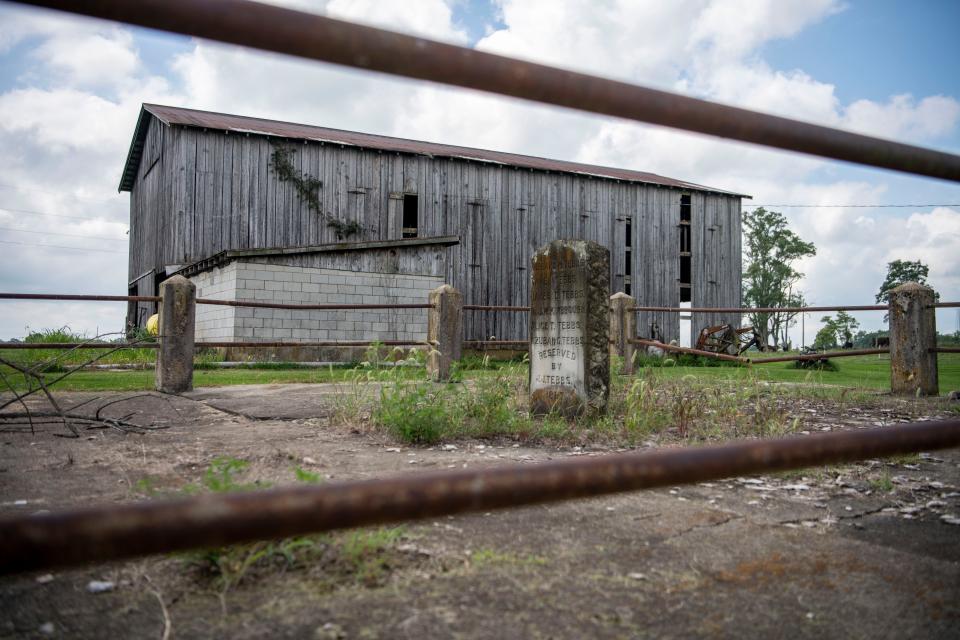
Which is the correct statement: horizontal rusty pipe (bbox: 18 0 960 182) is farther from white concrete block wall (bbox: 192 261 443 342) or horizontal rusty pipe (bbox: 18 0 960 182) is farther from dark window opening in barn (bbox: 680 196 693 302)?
dark window opening in barn (bbox: 680 196 693 302)

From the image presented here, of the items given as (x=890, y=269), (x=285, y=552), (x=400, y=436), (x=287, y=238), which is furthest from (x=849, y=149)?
(x=890, y=269)

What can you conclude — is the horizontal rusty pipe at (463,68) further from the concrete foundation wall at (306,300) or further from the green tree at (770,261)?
the green tree at (770,261)

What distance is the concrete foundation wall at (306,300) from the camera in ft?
46.9

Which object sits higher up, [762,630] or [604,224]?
[604,224]

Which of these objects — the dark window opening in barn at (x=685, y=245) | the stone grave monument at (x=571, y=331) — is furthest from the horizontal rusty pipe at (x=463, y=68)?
the dark window opening in barn at (x=685, y=245)

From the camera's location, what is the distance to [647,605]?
1526mm

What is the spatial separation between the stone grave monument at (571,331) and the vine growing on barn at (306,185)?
1416 centimetres

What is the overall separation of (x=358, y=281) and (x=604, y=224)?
412 inches

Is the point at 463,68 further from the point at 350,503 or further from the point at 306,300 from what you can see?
the point at 306,300

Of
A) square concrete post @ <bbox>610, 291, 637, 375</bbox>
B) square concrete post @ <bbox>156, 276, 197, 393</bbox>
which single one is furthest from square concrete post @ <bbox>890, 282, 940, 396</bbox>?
square concrete post @ <bbox>156, 276, 197, 393</bbox>

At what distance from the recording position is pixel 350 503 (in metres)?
0.65

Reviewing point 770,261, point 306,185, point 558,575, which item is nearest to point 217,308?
point 306,185

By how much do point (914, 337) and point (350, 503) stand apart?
866 cm

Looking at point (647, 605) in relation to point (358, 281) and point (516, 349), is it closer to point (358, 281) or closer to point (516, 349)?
point (358, 281)
